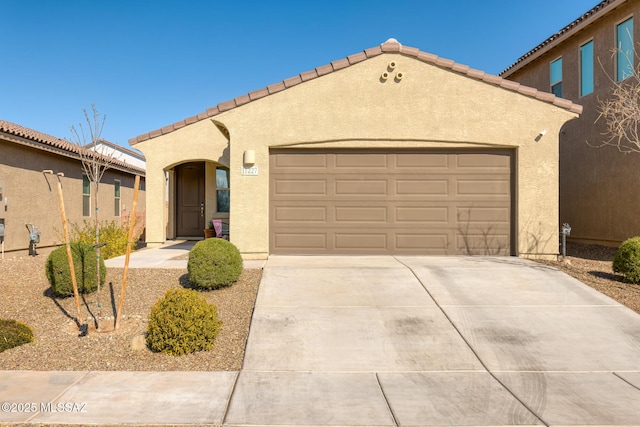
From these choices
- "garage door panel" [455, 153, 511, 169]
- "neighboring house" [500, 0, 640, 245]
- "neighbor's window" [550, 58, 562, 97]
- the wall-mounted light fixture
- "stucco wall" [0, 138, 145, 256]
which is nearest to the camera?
the wall-mounted light fixture

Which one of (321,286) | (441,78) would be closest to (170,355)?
(321,286)

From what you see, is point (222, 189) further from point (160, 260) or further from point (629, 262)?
point (629, 262)

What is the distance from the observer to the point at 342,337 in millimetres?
5504

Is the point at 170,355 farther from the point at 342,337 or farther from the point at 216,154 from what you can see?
the point at 216,154

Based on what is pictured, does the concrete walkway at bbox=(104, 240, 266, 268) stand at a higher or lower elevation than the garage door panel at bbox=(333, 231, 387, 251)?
lower

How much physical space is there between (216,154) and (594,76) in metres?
11.2

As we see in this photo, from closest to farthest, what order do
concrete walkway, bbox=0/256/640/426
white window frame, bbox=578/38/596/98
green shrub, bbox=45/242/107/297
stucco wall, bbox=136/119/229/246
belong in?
concrete walkway, bbox=0/256/640/426 → green shrub, bbox=45/242/107/297 → white window frame, bbox=578/38/596/98 → stucco wall, bbox=136/119/229/246

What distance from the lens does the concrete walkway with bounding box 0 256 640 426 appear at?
3691 mm

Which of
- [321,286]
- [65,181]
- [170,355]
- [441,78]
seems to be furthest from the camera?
[65,181]

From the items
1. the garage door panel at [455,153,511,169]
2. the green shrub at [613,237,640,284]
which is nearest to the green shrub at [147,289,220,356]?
the garage door panel at [455,153,511,169]

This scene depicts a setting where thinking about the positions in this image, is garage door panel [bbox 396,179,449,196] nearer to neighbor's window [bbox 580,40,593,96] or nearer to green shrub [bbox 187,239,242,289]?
green shrub [bbox 187,239,242,289]

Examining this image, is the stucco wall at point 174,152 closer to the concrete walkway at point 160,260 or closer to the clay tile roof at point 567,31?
the concrete walkway at point 160,260

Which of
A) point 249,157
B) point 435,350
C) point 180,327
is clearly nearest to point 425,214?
point 249,157

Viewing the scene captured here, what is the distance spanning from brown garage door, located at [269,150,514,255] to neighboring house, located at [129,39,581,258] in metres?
0.02
